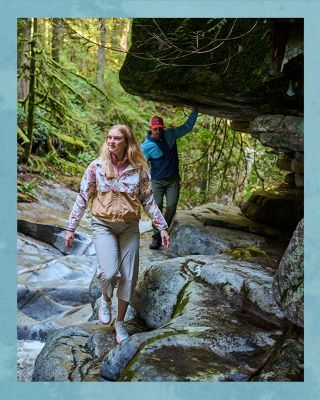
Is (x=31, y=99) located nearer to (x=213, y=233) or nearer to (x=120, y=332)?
(x=213, y=233)

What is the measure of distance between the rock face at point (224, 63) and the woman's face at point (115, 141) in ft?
3.71

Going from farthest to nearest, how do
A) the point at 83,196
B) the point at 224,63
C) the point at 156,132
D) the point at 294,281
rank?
the point at 156,132 < the point at 224,63 < the point at 83,196 < the point at 294,281

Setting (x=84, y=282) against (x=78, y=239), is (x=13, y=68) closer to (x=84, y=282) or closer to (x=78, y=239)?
(x=84, y=282)

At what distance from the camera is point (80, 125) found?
15.2 metres

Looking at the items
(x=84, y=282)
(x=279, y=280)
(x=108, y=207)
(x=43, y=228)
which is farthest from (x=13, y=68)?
(x=43, y=228)

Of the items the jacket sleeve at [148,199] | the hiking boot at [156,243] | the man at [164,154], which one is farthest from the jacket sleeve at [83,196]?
the hiking boot at [156,243]

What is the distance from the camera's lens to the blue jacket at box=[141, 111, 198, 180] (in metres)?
6.18

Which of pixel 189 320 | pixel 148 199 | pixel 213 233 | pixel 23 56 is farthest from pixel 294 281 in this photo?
pixel 23 56

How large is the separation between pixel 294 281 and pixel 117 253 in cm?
147

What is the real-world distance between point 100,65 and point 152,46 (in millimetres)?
12577

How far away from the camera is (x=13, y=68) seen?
3236mm

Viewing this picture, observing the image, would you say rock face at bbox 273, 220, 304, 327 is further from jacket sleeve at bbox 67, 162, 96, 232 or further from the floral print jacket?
jacket sleeve at bbox 67, 162, 96, 232

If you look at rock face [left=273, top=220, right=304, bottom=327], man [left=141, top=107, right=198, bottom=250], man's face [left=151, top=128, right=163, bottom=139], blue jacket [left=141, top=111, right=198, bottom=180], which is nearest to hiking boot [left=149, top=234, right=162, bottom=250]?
man [left=141, top=107, right=198, bottom=250]
